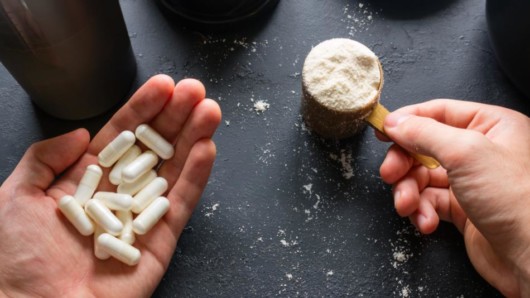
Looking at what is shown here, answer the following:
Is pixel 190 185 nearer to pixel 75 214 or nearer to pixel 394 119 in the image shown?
pixel 75 214

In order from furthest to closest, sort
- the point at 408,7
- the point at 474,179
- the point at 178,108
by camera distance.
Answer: the point at 408,7 < the point at 178,108 < the point at 474,179

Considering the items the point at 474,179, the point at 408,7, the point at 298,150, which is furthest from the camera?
the point at 408,7

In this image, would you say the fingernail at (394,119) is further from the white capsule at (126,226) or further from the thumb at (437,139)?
the white capsule at (126,226)

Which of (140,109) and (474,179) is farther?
(140,109)

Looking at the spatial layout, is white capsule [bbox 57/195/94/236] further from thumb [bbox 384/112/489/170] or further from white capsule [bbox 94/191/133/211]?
thumb [bbox 384/112/489/170]

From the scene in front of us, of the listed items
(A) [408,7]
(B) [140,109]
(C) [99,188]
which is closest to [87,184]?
(C) [99,188]

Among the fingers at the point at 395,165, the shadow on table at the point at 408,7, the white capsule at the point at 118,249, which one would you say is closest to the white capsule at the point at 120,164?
the white capsule at the point at 118,249
